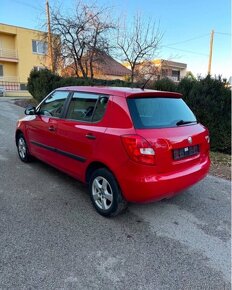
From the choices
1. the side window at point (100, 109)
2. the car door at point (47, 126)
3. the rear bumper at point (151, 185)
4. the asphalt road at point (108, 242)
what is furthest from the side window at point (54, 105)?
the rear bumper at point (151, 185)

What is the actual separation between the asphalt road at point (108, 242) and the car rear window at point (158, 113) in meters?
1.26

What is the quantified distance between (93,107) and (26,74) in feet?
97.7

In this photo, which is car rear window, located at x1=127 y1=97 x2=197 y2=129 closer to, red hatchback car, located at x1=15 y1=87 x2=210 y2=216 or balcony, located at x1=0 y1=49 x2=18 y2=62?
red hatchback car, located at x1=15 y1=87 x2=210 y2=216

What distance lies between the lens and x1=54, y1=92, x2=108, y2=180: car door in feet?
10.6

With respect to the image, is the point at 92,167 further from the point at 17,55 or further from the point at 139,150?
the point at 17,55

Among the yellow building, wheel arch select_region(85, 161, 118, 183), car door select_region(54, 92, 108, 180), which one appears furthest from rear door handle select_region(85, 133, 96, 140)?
the yellow building

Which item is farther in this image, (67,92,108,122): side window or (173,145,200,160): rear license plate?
(67,92,108,122): side window

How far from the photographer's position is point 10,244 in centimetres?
264

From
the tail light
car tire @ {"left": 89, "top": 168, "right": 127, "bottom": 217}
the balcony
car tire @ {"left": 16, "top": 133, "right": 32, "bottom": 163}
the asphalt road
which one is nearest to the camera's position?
the asphalt road

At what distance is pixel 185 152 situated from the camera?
3080 mm

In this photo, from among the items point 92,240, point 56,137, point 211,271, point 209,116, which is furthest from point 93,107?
point 209,116

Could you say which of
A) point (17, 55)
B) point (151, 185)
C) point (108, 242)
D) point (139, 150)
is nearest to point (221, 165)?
point (151, 185)

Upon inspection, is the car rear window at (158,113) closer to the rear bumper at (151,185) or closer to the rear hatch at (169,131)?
the rear hatch at (169,131)

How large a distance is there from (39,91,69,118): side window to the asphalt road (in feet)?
4.04
